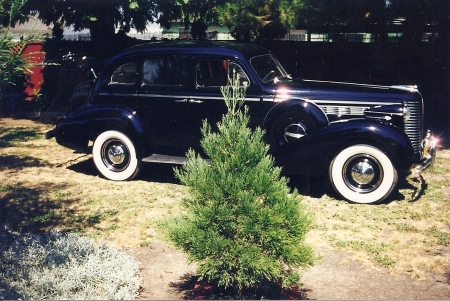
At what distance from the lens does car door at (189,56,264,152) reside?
24.4 feet

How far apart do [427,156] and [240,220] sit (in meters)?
4.18

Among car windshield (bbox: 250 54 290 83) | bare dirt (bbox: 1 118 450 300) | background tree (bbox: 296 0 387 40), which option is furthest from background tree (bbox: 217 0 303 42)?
bare dirt (bbox: 1 118 450 300)

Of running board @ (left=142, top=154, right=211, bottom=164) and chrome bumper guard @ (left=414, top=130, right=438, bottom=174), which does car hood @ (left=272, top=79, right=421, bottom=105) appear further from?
running board @ (left=142, top=154, right=211, bottom=164)

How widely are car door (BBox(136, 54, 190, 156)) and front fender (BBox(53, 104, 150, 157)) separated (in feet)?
0.57

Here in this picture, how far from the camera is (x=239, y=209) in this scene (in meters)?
4.02

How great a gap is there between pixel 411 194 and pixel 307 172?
61.0 inches

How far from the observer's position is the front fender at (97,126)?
7.89 metres

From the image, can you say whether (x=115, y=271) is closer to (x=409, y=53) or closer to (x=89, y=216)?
(x=89, y=216)

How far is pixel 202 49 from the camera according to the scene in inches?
306

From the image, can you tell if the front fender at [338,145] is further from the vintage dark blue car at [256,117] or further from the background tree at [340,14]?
the background tree at [340,14]

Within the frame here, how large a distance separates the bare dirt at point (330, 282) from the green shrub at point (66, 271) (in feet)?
0.82

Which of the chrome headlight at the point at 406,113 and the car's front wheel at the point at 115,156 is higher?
the chrome headlight at the point at 406,113

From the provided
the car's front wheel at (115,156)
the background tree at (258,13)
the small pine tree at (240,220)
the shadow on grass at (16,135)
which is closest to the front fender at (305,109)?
the car's front wheel at (115,156)

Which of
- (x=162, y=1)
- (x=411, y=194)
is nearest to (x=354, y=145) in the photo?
(x=411, y=194)
